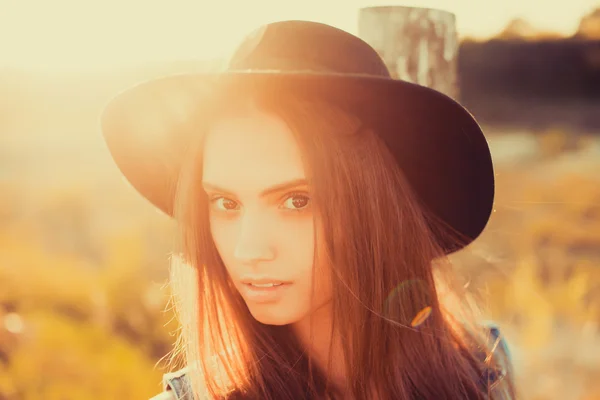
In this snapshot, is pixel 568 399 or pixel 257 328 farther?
pixel 568 399

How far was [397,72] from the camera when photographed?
1.97 meters

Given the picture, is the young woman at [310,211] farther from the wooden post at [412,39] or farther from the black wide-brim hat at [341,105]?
the wooden post at [412,39]

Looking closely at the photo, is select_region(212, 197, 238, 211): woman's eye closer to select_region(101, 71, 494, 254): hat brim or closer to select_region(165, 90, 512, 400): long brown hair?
select_region(165, 90, 512, 400): long brown hair

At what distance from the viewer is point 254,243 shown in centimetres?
140

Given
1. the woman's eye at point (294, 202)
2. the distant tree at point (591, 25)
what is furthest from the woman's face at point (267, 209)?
the distant tree at point (591, 25)

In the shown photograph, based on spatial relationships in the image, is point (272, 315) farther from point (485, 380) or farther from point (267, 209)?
point (485, 380)

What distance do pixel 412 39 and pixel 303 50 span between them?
672mm

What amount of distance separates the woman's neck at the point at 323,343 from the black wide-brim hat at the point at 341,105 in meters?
0.40

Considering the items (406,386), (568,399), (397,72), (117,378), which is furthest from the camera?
(568,399)

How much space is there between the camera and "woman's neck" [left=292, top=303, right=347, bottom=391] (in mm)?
1661

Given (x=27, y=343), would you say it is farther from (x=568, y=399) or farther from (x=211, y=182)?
(x=568, y=399)

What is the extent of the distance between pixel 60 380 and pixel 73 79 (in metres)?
4.15

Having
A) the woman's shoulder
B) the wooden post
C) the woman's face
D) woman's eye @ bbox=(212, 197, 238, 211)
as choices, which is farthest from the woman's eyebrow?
the wooden post

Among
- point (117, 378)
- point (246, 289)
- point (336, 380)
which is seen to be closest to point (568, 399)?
point (117, 378)
